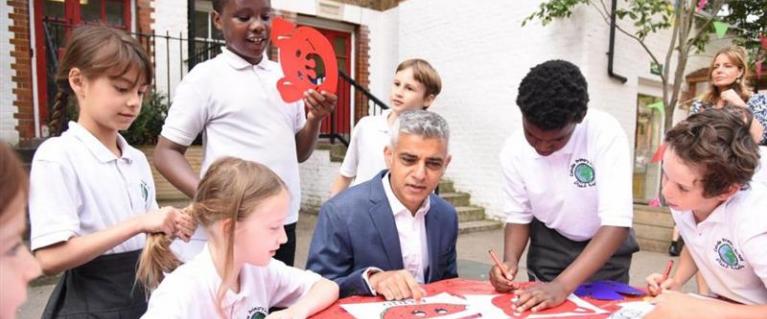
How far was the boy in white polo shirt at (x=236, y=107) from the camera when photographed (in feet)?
6.62

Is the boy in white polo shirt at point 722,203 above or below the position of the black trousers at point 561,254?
above

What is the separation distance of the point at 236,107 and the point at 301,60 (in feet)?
1.07

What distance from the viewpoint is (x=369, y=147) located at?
3.14m

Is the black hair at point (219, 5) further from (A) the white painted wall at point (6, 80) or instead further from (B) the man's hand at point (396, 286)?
(A) the white painted wall at point (6, 80)

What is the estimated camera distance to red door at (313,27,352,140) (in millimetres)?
8671

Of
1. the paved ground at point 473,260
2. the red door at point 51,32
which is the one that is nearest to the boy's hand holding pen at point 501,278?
the paved ground at point 473,260

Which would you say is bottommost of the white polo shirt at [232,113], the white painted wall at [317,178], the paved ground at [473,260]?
the paved ground at [473,260]

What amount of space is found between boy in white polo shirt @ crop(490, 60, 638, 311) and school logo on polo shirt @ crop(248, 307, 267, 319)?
2.44 ft

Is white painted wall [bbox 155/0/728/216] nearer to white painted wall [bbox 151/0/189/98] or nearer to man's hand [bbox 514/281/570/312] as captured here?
white painted wall [bbox 151/0/189/98]

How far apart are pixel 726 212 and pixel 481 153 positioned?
6227 millimetres

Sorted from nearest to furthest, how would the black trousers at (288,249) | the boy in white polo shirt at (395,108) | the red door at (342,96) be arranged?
the black trousers at (288,249), the boy in white polo shirt at (395,108), the red door at (342,96)

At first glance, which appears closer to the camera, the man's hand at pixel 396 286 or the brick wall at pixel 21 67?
the man's hand at pixel 396 286

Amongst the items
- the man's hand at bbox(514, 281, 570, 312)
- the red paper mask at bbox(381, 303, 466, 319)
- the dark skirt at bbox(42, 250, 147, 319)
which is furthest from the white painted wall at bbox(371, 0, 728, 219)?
the dark skirt at bbox(42, 250, 147, 319)

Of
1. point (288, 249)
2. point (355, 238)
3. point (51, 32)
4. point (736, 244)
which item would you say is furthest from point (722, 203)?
point (51, 32)
